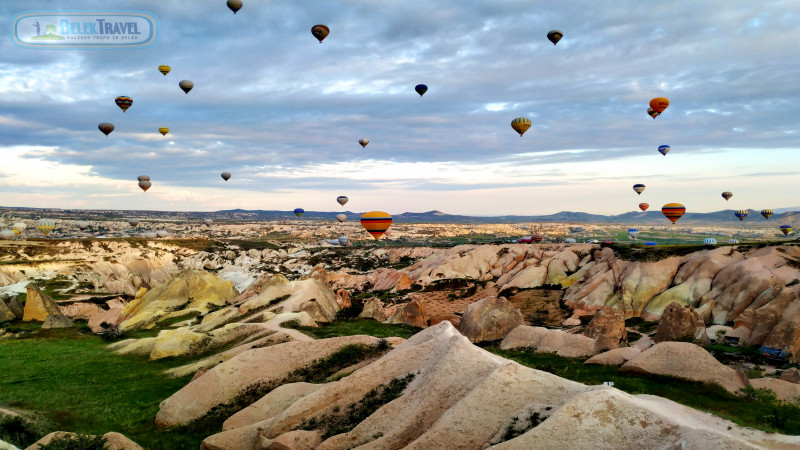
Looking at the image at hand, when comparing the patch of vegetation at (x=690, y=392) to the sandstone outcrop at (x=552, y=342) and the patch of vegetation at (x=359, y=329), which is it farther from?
the patch of vegetation at (x=359, y=329)

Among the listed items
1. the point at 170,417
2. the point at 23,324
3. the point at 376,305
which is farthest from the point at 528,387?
the point at 23,324

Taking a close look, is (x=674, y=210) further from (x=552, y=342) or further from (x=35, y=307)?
(x=35, y=307)

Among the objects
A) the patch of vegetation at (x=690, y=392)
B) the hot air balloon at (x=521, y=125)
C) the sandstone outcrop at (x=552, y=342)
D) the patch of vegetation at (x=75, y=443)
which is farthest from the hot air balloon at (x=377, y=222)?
the patch of vegetation at (x=75, y=443)

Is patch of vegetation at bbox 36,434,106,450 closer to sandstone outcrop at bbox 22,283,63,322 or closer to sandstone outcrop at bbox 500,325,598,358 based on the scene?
sandstone outcrop at bbox 500,325,598,358

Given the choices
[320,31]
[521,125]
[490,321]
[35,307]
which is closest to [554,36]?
[521,125]

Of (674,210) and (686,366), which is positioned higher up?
(674,210)

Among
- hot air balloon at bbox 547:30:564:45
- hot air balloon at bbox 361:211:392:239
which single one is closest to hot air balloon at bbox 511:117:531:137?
hot air balloon at bbox 547:30:564:45
